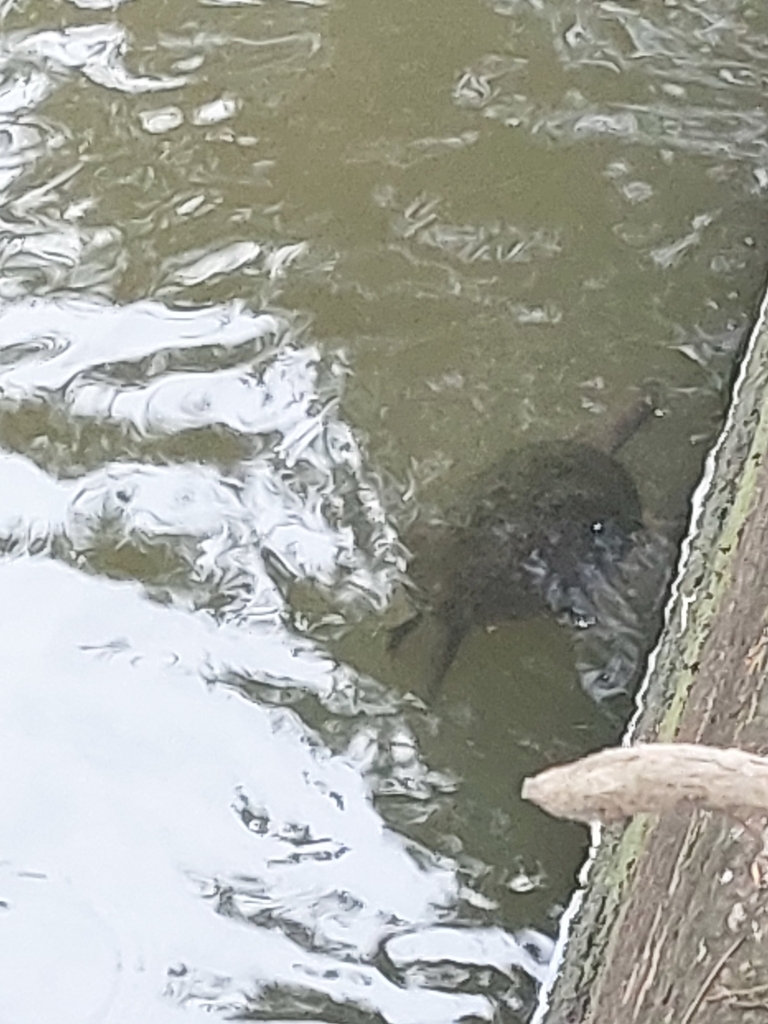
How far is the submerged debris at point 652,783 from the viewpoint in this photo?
128 cm

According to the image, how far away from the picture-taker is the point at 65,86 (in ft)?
15.0

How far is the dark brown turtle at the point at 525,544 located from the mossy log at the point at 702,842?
19cm

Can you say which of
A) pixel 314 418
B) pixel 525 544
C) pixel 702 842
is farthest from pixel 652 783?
pixel 314 418

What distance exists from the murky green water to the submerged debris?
1.76 metres

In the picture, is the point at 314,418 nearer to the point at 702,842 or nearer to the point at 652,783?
the point at 702,842

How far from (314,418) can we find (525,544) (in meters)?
0.75

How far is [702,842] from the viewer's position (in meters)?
2.44

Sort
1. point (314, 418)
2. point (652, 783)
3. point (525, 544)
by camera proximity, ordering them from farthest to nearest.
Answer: point (314, 418)
point (525, 544)
point (652, 783)

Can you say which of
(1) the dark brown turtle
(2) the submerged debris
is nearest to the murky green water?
(1) the dark brown turtle

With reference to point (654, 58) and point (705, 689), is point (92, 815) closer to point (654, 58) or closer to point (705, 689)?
point (705, 689)

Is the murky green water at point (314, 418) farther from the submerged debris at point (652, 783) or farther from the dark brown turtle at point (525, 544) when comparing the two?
the submerged debris at point (652, 783)

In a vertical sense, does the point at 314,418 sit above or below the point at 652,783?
below

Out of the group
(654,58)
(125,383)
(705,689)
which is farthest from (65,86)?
(705,689)

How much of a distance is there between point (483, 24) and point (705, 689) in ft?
8.23
